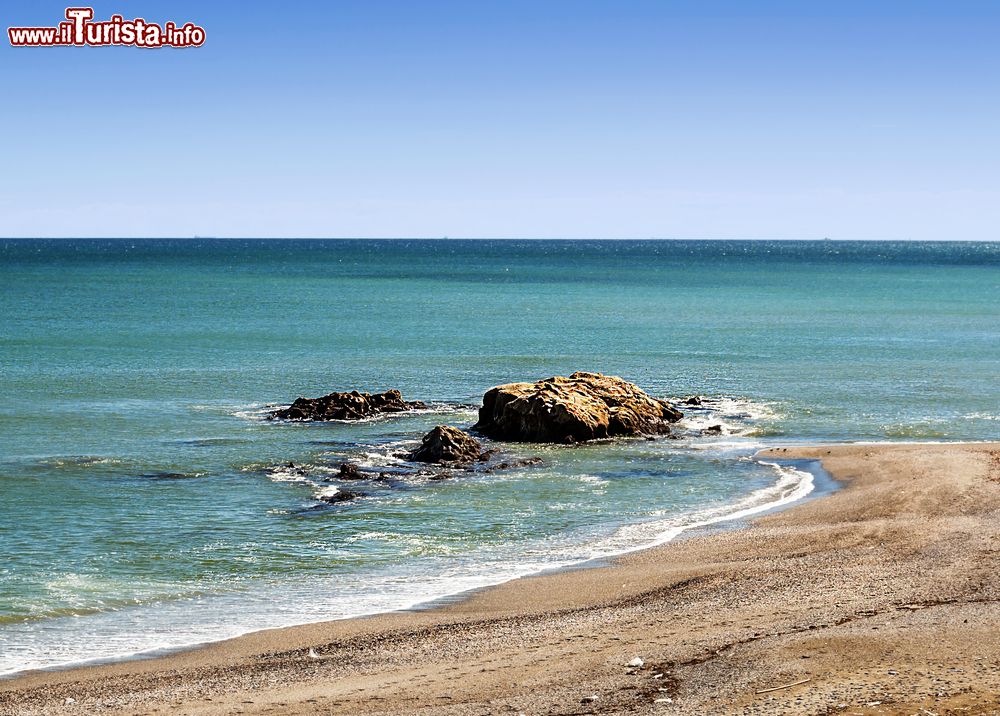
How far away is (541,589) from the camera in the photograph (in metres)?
19.7

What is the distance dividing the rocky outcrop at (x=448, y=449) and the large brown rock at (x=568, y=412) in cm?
309

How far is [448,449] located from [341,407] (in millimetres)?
8407

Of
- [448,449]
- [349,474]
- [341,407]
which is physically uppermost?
[341,407]

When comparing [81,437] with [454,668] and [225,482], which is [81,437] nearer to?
[225,482]

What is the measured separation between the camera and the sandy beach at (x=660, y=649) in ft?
43.3

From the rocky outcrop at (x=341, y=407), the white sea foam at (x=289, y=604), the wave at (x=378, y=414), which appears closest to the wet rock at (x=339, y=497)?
the white sea foam at (x=289, y=604)

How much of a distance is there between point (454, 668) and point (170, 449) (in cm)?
2006

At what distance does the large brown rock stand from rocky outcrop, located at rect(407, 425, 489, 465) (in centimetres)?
309

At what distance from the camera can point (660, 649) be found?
1510cm

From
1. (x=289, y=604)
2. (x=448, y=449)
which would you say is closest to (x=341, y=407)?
(x=448, y=449)

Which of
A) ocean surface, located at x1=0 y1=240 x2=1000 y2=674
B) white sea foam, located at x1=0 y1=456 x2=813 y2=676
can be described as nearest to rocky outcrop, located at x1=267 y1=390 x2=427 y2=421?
ocean surface, located at x1=0 y1=240 x2=1000 y2=674

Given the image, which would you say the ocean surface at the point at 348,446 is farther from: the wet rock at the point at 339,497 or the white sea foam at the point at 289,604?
the wet rock at the point at 339,497

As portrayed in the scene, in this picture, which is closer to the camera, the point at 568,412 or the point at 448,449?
the point at 448,449

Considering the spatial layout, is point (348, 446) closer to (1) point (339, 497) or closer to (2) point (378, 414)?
(2) point (378, 414)
